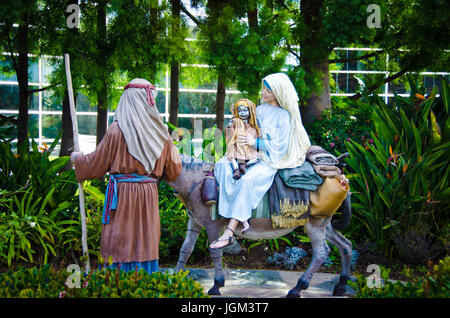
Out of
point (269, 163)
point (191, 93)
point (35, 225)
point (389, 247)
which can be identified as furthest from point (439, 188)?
point (191, 93)

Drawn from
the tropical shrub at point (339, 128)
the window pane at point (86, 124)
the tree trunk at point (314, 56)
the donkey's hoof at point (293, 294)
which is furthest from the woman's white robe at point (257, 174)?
the window pane at point (86, 124)

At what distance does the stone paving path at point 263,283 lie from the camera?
16.2ft

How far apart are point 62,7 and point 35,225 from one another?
396 centimetres

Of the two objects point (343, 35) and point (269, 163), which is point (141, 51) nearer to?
point (343, 35)

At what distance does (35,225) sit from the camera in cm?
577

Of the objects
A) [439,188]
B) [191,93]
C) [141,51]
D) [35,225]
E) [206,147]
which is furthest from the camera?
[191,93]

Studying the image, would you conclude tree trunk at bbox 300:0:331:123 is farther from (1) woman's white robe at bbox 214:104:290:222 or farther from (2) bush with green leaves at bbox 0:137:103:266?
(2) bush with green leaves at bbox 0:137:103:266

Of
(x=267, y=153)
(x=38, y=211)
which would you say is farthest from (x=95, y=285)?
(x=38, y=211)

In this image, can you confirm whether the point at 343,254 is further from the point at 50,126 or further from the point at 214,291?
the point at 50,126

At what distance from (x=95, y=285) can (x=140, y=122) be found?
57.8 inches

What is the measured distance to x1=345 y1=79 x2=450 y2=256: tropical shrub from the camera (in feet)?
19.9

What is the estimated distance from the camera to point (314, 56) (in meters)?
8.12

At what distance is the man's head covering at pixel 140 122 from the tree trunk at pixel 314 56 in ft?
14.9

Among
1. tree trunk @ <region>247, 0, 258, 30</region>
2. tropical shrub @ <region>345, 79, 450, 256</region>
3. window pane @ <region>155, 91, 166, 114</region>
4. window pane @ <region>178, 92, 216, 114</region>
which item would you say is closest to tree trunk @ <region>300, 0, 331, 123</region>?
tree trunk @ <region>247, 0, 258, 30</region>
